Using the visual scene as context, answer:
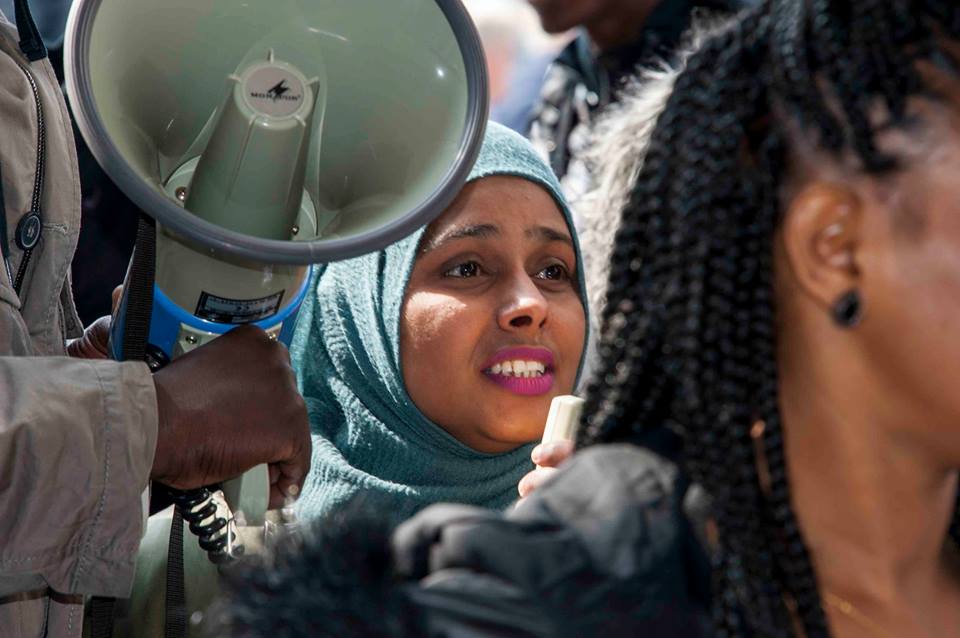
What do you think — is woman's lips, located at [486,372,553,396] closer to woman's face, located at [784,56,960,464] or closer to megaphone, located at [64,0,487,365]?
megaphone, located at [64,0,487,365]

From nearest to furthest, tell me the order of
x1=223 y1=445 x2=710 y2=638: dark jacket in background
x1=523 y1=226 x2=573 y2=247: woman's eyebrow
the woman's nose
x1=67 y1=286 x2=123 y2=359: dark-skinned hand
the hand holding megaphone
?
x1=223 y1=445 x2=710 y2=638: dark jacket in background, the hand holding megaphone, x1=67 y1=286 x2=123 y2=359: dark-skinned hand, the woman's nose, x1=523 y1=226 x2=573 y2=247: woman's eyebrow

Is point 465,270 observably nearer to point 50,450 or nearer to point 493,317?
point 493,317

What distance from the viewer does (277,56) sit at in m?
1.92

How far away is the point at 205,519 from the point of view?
6.59ft

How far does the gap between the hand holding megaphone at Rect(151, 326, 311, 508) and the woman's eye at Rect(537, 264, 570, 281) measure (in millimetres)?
652

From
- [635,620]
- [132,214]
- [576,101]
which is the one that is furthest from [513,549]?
[576,101]

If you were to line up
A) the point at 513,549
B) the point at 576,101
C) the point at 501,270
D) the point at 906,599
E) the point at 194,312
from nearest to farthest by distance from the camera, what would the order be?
the point at 513,549 < the point at 906,599 < the point at 194,312 < the point at 501,270 < the point at 576,101

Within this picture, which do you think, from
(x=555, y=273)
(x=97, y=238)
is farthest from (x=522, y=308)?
(x=97, y=238)

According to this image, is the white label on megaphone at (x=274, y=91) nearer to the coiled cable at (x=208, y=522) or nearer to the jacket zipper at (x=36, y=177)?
the jacket zipper at (x=36, y=177)

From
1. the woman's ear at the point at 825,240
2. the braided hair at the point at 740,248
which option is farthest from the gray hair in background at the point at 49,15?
the woman's ear at the point at 825,240

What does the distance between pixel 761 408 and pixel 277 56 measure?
2.98ft

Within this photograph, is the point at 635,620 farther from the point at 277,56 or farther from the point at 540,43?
the point at 540,43

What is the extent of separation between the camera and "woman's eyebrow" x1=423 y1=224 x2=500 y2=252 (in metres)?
2.41

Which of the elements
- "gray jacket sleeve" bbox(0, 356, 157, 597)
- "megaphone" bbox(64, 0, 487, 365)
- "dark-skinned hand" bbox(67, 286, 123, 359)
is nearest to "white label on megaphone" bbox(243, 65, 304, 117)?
"megaphone" bbox(64, 0, 487, 365)
